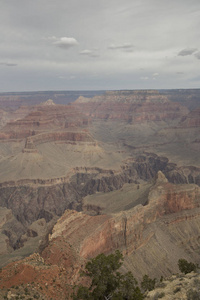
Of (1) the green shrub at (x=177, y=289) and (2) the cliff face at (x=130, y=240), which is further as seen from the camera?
(2) the cliff face at (x=130, y=240)

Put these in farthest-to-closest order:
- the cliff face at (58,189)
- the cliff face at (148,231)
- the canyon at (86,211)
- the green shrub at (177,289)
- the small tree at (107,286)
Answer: the cliff face at (58,189), the cliff face at (148,231), the canyon at (86,211), the small tree at (107,286), the green shrub at (177,289)

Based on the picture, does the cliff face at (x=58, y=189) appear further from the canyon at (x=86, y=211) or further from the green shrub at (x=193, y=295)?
the green shrub at (x=193, y=295)

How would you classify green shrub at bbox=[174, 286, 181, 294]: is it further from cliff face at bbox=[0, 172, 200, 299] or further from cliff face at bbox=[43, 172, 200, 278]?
cliff face at bbox=[43, 172, 200, 278]

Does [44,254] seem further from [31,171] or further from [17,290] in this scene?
[31,171]

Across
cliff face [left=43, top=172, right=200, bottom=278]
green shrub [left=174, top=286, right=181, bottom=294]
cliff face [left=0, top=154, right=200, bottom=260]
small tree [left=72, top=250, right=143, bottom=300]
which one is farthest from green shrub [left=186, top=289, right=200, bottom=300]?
cliff face [left=0, top=154, right=200, bottom=260]

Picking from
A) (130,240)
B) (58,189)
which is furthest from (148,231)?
(58,189)

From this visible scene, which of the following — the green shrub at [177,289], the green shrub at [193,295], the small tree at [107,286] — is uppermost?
the green shrub at [193,295]

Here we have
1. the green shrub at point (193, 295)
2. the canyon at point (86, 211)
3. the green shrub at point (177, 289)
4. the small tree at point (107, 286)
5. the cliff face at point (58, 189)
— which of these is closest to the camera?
the green shrub at point (193, 295)

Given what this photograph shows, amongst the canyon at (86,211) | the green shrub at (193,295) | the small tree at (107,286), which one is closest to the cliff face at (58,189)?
the canyon at (86,211)
